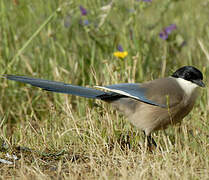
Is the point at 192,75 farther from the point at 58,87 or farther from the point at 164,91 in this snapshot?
the point at 58,87

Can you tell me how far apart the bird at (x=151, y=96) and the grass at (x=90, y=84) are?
0.12 metres

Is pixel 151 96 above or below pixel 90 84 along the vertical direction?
below

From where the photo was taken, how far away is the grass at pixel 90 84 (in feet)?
9.52

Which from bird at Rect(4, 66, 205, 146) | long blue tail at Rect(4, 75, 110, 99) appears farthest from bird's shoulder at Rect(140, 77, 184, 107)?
long blue tail at Rect(4, 75, 110, 99)

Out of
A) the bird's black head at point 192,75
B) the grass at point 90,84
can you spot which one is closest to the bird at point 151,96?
the bird's black head at point 192,75

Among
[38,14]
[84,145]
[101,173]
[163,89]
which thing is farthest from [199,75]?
[38,14]

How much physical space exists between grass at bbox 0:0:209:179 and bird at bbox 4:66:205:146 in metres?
0.12

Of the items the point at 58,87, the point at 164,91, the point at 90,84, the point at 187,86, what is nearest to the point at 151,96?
the point at 164,91

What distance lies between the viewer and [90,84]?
451 cm

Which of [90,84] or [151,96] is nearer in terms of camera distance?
[151,96]

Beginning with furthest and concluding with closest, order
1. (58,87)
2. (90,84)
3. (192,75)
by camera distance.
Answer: (90,84) → (192,75) → (58,87)

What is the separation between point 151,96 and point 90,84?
102cm

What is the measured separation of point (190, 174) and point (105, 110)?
1.37 meters

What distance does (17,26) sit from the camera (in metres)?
5.62
